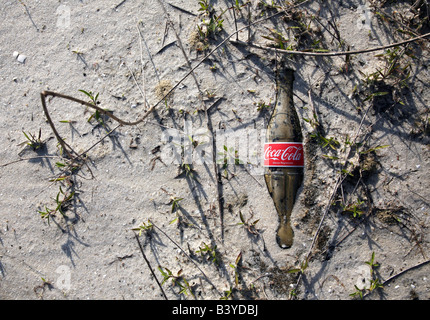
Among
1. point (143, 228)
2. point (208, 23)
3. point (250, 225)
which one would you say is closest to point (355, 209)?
point (250, 225)

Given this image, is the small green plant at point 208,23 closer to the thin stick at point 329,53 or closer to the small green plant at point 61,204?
the thin stick at point 329,53

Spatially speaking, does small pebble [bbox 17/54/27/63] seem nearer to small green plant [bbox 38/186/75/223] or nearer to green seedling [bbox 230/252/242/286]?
small green plant [bbox 38/186/75/223]

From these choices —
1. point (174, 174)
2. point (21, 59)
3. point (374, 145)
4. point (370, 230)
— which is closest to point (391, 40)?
point (374, 145)

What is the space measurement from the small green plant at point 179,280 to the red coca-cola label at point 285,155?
3.42 feet

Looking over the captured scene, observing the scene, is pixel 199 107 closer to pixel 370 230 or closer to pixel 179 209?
pixel 179 209

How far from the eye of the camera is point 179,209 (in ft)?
7.94

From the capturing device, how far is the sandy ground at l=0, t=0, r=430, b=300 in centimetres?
229

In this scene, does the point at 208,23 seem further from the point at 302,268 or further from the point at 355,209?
the point at 302,268

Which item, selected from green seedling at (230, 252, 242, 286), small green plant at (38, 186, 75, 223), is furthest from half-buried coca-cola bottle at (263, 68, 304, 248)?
small green plant at (38, 186, 75, 223)

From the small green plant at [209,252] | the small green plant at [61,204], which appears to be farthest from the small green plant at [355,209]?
the small green plant at [61,204]

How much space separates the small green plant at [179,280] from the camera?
2.35 meters

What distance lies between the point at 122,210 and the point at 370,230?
1.81 metres

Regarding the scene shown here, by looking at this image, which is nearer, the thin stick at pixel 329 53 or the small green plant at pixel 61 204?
the thin stick at pixel 329 53

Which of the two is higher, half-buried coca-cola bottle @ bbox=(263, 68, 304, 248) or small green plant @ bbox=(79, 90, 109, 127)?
small green plant @ bbox=(79, 90, 109, 127)
